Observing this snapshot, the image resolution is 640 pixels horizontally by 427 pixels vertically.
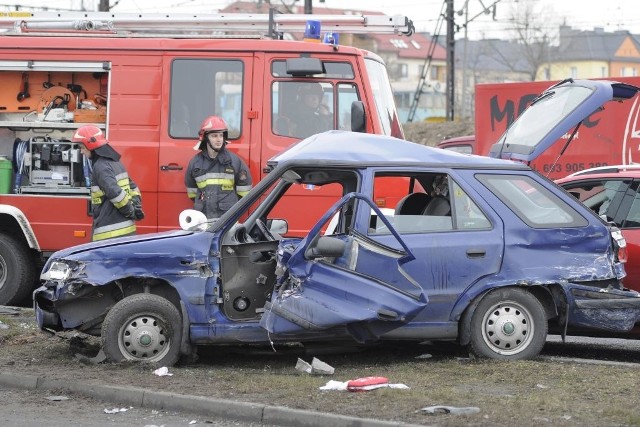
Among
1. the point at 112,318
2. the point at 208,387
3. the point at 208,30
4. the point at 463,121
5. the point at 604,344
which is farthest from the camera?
the point at 463,121

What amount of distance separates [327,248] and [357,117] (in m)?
3.29

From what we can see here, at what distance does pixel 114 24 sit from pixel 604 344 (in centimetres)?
644

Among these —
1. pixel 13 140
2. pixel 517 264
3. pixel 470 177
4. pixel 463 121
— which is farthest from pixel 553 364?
pixel 463 121

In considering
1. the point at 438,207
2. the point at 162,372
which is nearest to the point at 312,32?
the point at 438,207

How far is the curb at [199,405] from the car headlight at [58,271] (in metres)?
0.83

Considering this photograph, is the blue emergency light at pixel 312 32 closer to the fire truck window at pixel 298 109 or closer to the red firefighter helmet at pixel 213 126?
the fire truck window at pixel 298 109

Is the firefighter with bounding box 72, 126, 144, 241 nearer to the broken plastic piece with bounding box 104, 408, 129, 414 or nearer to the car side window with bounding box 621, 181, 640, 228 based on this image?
the broken plastic piece with bounding box 104, 408, 129, 414

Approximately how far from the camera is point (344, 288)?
27.1 feet

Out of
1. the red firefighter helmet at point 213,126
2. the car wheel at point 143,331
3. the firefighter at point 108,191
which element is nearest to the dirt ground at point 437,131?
the red firefighter helmet at point 213,126

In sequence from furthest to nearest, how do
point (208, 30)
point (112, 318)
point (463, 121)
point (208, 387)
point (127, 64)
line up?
point (463, 121), point (208, 30), point (127, 64), point (112, 318), point (208, 387)

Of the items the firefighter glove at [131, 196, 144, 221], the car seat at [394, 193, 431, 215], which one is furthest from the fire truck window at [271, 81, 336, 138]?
the car seat at [394, 193, 431, 215]

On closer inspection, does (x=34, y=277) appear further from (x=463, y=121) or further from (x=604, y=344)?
(x=463, y=121)

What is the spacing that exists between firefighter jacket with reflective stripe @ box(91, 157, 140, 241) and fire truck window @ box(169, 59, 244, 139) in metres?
1.13

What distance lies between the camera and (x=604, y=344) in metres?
10.8
